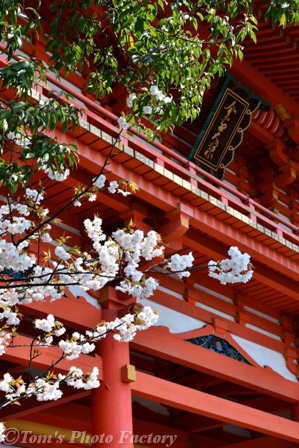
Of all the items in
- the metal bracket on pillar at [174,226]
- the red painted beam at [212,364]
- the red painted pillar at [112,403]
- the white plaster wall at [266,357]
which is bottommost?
the red painted pillar at [112,403]

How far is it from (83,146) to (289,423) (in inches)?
173

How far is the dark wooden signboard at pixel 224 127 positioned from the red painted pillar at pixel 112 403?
10.6ft

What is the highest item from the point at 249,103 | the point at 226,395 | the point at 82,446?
the point at 249,103

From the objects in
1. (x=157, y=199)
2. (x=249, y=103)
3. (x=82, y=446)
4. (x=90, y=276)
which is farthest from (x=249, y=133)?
(x=90, y=276)

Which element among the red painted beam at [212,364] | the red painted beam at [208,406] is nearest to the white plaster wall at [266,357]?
the red painted beam at [212,364]

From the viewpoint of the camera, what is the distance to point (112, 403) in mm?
5582

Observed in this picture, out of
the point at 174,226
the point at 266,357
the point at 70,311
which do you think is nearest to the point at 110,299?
the point at 70,311

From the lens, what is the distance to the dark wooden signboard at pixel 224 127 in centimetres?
822

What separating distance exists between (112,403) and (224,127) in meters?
4.23

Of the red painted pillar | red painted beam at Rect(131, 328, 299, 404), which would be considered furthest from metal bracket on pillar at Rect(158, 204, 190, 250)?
the red painted pillar

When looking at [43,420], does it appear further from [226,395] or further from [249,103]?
[249,103]

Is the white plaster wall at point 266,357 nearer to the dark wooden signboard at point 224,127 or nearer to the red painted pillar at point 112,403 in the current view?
the dark wooden signboard at point 224,127

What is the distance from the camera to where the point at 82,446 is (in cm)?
756

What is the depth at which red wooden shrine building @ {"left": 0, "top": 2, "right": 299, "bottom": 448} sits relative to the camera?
576cm
